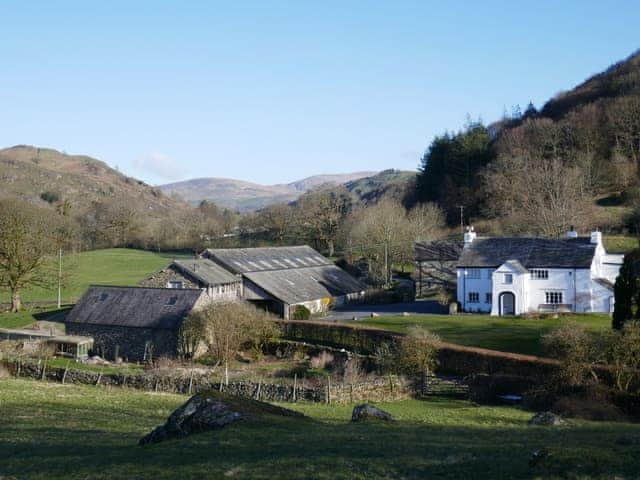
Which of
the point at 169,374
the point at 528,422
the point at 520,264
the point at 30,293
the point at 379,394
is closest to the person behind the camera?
the point at 528,422

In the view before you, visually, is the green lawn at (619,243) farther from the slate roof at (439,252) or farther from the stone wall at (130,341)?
the stone wall at (130,341)

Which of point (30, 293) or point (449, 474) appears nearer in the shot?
point (449, 474)

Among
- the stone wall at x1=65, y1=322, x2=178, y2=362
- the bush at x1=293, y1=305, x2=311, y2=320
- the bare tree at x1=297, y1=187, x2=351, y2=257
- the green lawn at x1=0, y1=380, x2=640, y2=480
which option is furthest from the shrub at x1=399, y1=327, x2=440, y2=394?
the bare tree at x1=297, y1=187, x2=351, y2=257

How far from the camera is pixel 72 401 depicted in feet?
90.7

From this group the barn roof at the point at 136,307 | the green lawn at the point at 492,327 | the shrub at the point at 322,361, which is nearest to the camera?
the green lawn at the point at 492,327

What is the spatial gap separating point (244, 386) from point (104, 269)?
2517 inches

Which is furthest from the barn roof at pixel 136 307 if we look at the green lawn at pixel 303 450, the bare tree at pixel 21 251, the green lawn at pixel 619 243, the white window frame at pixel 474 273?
the green lawn at pixel 619 243

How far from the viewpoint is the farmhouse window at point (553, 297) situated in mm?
55250

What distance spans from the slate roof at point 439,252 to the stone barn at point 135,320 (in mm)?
27767

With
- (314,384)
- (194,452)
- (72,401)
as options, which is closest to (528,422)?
(314,384)

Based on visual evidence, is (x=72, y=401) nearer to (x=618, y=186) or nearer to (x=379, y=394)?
(x=379, y=394)

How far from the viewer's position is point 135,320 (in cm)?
4781

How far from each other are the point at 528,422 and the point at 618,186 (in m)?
75.2

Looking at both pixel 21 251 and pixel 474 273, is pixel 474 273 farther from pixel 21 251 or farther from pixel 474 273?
pixel 21 251
